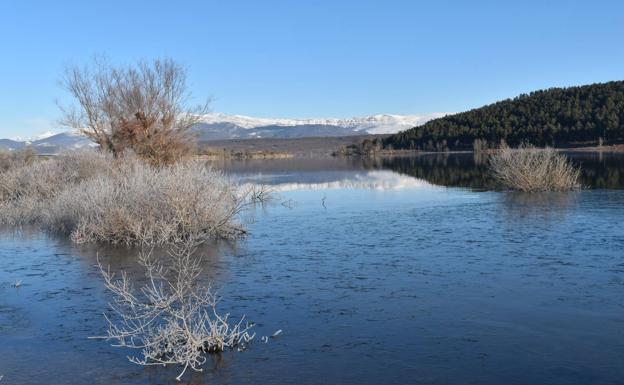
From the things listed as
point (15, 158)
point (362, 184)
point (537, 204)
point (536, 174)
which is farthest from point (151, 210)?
point (15, 158)

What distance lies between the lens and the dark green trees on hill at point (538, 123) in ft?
262

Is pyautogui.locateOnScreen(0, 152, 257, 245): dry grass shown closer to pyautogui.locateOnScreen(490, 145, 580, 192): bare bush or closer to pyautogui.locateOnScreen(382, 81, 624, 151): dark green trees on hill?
pyautogui.locateOnScreen(490, 145, 580, 192): bare bush

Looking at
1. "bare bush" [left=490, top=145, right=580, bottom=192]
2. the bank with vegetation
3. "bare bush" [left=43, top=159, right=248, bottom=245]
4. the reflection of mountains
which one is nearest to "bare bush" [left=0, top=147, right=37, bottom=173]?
the reflection of mountains

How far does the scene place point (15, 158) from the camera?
1409 inches

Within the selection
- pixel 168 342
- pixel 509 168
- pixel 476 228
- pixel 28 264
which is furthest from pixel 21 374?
pixel 509 168

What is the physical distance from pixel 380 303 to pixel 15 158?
102ft

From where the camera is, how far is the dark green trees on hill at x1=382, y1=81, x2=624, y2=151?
262 feet

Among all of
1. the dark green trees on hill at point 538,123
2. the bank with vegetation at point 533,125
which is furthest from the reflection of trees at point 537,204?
the dark green trees on hill at point 538,123

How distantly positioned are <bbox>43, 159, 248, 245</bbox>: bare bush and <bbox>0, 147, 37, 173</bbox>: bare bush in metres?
16.3

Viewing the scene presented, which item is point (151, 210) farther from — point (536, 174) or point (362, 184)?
point (362, 184)

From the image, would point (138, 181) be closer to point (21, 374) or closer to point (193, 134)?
point (21, 374)

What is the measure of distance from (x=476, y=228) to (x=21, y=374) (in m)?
13.1

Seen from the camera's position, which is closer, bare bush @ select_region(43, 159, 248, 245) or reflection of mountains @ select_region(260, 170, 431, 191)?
bare bush @ select_region(43, 159, 248, 245)

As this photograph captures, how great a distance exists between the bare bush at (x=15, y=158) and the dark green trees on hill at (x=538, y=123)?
168 feet
